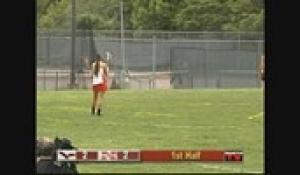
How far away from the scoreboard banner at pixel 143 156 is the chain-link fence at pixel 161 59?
3707 centimetres

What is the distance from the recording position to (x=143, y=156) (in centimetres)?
1053

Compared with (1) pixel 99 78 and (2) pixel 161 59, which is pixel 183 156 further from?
(2) pixel 161 59

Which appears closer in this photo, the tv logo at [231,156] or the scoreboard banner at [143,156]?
the scoreboard banner at [143,156]

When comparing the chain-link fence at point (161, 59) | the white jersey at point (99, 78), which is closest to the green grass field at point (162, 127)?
the white jersey at point (99, 78)

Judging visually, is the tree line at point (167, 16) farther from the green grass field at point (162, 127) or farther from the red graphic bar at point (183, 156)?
the red graphic bar at point (183, 156)

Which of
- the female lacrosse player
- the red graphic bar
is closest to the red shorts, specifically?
the female lacrosse player

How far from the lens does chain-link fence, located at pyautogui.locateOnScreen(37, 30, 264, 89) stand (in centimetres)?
4881

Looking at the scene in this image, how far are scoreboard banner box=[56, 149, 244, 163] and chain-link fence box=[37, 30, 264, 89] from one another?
3707 centimetres

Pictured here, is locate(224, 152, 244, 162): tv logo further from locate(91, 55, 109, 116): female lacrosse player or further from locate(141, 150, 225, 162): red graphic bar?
locate(91, 55, 109, 116): female lacrosse player

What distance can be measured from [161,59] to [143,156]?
40269 millimetres

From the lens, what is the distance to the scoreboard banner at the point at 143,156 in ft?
34.3

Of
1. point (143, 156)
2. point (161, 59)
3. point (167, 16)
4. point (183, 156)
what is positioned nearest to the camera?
point (143, 156)

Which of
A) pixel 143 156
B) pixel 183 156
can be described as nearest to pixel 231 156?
pixel 183 156
